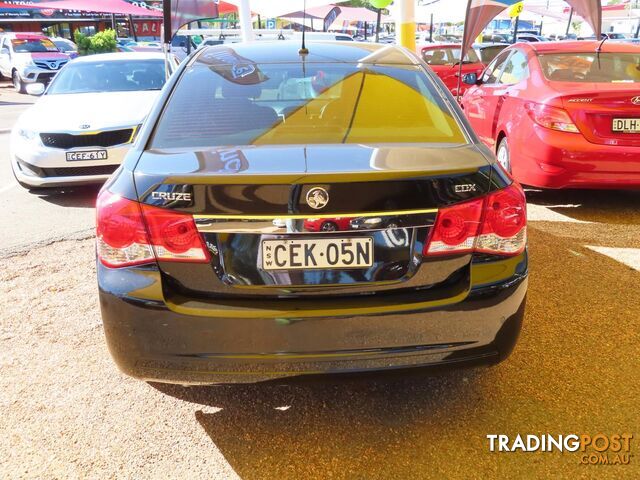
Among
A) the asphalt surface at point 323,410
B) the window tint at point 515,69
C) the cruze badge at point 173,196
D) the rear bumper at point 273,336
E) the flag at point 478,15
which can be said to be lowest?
the asphalt surface at point 323,410

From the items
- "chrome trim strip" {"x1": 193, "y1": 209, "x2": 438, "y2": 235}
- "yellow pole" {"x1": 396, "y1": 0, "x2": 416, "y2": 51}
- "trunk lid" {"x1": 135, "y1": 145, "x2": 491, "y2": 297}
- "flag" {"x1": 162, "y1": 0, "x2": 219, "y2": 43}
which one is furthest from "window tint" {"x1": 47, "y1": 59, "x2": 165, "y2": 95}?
"chrome trim strip" {"x1": 193, "y1": 209, "x2": 438, "y2": 235}

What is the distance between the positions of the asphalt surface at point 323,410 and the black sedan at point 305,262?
21cm

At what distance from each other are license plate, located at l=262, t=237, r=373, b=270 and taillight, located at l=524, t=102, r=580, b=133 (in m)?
3.80

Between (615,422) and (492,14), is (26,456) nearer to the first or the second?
(615,422)

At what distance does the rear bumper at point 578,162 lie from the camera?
523 cm

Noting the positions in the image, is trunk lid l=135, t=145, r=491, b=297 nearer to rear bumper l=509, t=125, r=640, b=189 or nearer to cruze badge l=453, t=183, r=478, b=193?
cruze badge l=453, t=183, r=478, b=193

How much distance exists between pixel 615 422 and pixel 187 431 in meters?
1.78

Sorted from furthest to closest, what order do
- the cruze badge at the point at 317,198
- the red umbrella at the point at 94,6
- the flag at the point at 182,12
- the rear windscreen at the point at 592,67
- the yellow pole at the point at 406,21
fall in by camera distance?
1. the red umbrella at the point at 94,6
2. the yellow pole at the point at 406,21
3. the flag at the point at 182,12
4. the rear windscreen at the point at 592,67
5. the cruze badge at the point at 317,198

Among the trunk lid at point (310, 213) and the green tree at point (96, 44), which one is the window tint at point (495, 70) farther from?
the green tree at point (96, 44)

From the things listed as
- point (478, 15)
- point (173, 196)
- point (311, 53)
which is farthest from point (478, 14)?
point (173, 196)

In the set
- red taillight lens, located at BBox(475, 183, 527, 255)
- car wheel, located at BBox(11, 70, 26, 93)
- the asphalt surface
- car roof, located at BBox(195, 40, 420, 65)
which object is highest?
car roof, located at BBox(195, 40, 420, 65)

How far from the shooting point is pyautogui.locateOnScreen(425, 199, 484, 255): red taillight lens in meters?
2.20

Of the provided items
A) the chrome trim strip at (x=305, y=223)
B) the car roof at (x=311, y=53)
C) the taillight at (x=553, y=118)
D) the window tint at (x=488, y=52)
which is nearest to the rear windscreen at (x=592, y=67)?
the taillight at (x=553, y=118)

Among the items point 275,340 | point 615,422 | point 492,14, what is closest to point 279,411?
point 275,340
